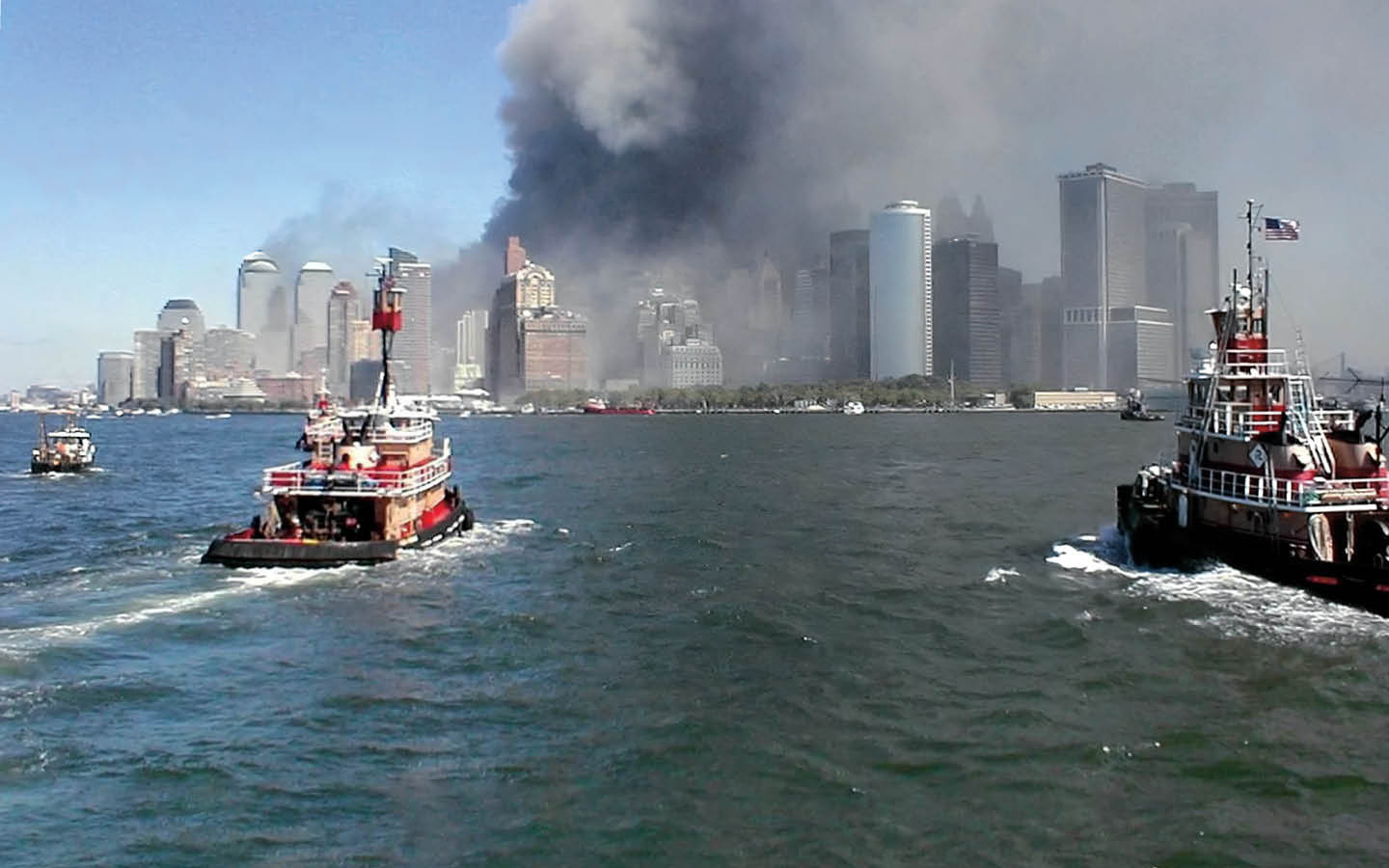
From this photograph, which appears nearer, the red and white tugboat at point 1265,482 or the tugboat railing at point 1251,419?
the red and white tugboat at point 1265,482

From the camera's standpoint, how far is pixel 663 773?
770 inches

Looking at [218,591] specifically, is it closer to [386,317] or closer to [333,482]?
[333,482]

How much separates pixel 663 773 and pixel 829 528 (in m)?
31.5

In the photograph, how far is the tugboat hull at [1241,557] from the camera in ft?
101

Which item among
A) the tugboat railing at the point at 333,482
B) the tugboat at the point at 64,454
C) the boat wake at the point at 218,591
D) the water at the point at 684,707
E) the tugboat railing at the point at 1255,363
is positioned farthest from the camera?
the tugboat at the point at 64,454

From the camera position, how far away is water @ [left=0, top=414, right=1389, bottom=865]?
17.2 m

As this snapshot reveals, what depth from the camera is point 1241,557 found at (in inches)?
1371

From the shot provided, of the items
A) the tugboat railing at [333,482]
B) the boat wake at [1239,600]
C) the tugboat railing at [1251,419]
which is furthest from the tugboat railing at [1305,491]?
the tugboat railing at [333,482]

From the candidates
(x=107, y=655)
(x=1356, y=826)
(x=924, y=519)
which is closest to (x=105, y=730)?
(x=107, y=655)

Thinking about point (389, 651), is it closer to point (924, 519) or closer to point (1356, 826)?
point (1356, 826)

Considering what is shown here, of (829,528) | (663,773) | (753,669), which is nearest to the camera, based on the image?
(663,773)

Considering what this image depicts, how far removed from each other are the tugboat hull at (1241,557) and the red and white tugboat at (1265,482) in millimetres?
35

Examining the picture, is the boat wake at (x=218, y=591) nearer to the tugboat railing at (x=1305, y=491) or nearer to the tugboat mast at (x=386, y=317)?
the tugboat mast at (x=386, y=317)

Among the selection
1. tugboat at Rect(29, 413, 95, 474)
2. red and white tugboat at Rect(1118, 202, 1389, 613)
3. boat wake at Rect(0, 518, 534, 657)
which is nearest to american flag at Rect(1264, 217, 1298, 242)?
red and white tugboat at Rect(1118, 202, 1389, 613)
